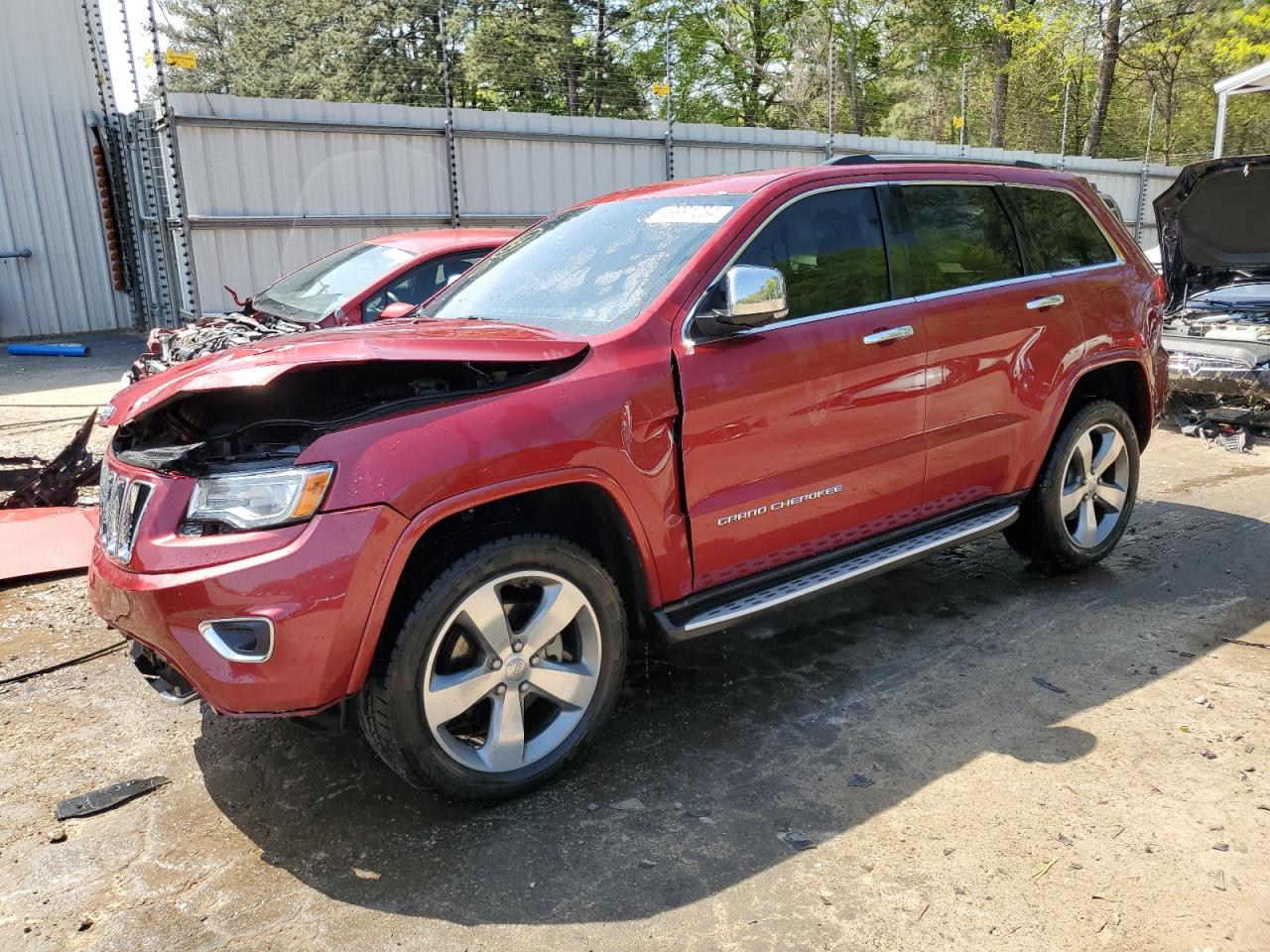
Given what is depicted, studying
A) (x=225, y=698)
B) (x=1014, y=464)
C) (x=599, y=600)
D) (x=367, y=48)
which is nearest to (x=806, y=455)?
(x=599, y=600)

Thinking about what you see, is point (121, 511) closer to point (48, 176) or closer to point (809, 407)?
point (809, 407)

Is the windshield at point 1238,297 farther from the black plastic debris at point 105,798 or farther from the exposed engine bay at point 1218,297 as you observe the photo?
the black plastic debris at point 105,798

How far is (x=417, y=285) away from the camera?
267 inches

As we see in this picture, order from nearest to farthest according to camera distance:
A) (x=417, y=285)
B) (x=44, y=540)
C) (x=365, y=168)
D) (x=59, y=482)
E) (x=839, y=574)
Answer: (x=839, y=574) → (x=44, y=540) → (x=59, y=482) → (x=417, y=285) → (x=365, y=168)

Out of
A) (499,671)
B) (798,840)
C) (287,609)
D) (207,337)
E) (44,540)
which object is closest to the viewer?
(287,609)

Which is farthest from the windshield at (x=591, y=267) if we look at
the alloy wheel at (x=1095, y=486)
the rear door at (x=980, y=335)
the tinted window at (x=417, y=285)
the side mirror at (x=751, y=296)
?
the tinted window at (x=417, y=285)

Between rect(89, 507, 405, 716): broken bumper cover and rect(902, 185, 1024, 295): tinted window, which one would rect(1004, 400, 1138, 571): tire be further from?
rect(89, 507, 405, 716): broken bumper cover

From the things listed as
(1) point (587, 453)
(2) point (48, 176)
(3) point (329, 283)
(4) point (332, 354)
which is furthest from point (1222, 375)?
(2) point (48, 176)

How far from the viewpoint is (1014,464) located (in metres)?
4.28

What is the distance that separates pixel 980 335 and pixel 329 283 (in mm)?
4908

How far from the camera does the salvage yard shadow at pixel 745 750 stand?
2.64m

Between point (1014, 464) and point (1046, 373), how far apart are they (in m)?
0.42

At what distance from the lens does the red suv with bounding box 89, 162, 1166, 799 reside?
2541 mm

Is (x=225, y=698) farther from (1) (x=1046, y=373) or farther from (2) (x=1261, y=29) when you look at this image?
(2) (x=1261, y=29)
